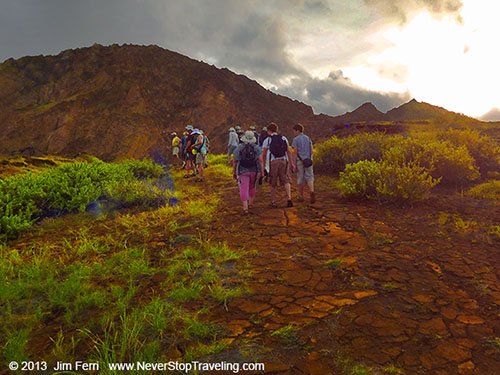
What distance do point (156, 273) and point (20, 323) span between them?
157 centimetres

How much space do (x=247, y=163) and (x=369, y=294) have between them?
4.16 m

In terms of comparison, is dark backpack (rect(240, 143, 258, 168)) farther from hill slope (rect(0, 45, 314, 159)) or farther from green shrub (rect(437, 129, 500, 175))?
hill slope (rect(0, 45, 314, 159))

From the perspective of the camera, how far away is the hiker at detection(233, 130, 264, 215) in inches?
290

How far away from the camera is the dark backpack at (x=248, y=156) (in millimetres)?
7359

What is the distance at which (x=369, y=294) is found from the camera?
3898 mm

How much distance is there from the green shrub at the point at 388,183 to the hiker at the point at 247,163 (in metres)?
2.39

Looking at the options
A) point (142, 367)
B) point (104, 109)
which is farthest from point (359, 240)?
point (104, 109)

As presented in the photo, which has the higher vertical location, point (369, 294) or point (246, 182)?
point (246, 182)

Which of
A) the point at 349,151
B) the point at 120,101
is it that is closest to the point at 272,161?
the point at 349,151

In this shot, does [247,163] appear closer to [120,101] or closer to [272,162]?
[272,162]

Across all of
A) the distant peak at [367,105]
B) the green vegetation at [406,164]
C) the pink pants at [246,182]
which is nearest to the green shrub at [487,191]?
the green vegetation at [406,164]

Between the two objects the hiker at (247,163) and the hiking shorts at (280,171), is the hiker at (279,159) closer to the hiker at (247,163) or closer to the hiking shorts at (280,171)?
the hiking shorts at (280,171)

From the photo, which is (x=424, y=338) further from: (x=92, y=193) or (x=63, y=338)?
(x=92, y=193)

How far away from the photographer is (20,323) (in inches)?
144
